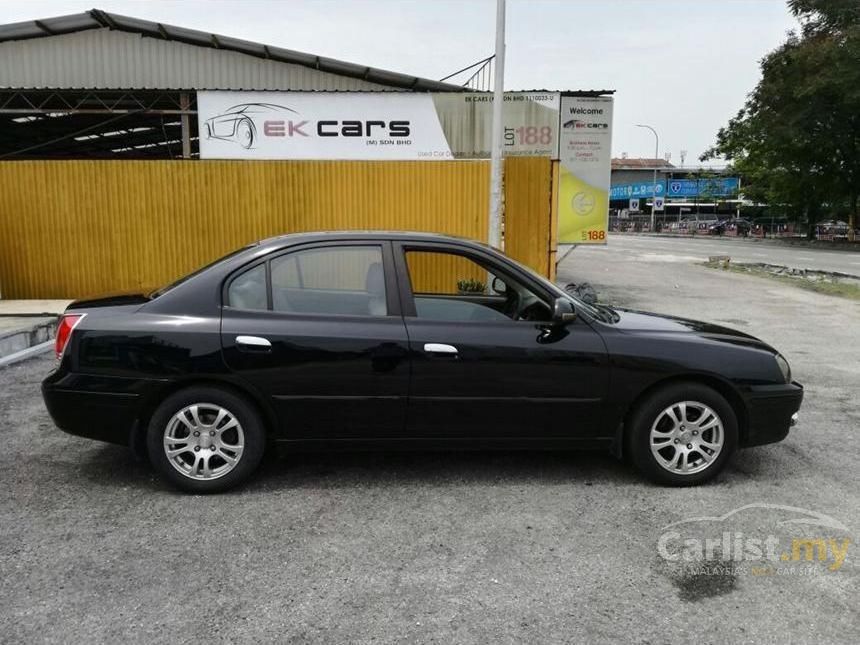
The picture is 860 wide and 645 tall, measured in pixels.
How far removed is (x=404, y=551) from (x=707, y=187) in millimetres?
68938

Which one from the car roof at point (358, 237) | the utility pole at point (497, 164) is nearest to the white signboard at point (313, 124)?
the utility pole at point (497, 164)

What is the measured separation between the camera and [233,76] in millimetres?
16266

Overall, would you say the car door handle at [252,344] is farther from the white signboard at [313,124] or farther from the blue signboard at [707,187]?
the blue signboard at [707,187]

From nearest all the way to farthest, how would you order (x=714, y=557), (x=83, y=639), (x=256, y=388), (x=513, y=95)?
(x=83, y=639), (x=714, y=557), (x=256, y=388), (x=513, y=95)

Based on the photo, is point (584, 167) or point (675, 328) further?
point (584, 167)

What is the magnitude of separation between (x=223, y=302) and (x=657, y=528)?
106 inches

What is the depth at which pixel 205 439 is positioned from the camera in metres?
3.93

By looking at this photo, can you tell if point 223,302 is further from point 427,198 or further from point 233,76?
point 233,76

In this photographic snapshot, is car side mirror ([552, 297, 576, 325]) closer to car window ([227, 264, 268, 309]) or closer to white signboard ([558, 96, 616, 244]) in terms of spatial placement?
car window ([227, 264, 268, 309])

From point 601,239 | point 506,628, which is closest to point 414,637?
point 506,628

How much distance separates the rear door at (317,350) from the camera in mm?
3889

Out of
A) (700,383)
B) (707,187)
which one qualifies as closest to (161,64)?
(700,383)

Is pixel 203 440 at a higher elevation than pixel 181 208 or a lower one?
lower

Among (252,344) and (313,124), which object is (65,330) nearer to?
(252,344)
